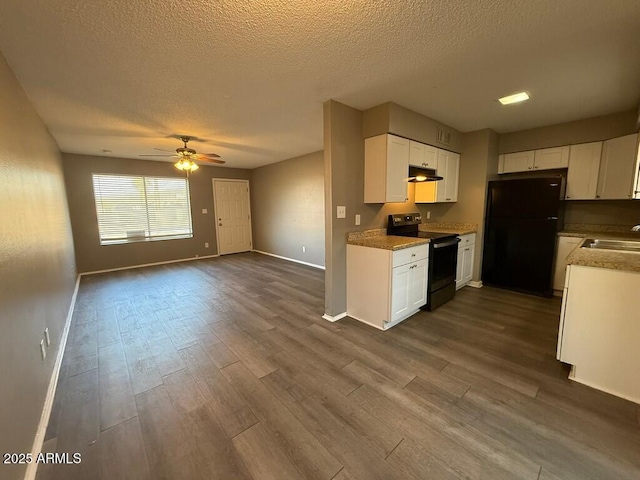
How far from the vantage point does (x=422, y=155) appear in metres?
3.44

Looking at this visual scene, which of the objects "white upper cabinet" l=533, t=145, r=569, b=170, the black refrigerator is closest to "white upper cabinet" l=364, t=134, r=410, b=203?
the black refrigerator

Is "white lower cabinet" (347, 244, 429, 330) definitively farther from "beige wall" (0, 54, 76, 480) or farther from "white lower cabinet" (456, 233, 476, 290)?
"beige wall" (0, 54, 76, 480)

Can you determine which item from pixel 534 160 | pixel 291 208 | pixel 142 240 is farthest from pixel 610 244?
pixel 142 240

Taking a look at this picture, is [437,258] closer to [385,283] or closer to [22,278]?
[385,283]

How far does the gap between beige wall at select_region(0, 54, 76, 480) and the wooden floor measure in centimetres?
28

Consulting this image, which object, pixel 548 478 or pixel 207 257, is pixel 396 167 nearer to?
pixel 548 478

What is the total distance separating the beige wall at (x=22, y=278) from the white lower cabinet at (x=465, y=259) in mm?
4443

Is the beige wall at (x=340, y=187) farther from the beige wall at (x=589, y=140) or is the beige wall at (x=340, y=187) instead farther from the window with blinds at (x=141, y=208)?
the window with blinds at (x=141, y=208)

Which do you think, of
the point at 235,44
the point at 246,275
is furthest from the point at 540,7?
the point at 246,275

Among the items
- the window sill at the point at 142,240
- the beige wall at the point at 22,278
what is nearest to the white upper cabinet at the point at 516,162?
the beige wall at the point at 22,278

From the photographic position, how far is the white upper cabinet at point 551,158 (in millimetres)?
3717

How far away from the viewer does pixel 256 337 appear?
275 cm

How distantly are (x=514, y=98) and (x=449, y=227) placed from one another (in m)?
2.14

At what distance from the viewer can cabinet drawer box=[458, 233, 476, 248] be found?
3.89 m
